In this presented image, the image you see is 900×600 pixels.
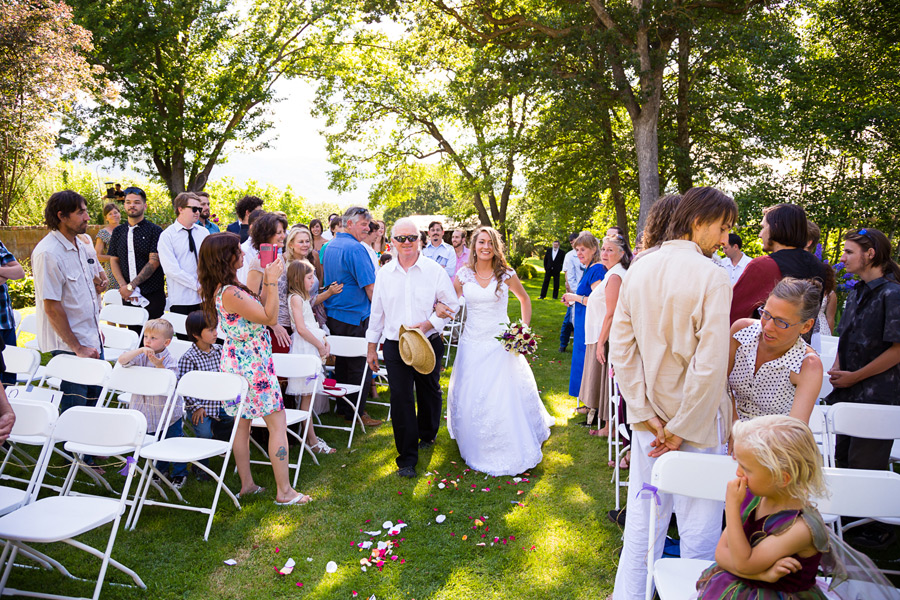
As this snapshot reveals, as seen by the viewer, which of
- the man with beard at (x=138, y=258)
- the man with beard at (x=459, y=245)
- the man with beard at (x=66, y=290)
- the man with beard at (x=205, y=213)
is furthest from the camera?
the man with beard at (x=459, y=245)

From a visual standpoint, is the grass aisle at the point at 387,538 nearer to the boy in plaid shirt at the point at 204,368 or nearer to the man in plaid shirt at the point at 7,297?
the boy in plaid shirt at the point at 204,368

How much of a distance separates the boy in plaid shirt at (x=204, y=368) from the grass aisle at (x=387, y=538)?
0.43 metres

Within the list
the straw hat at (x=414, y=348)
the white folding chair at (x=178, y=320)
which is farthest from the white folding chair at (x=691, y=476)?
the white folding chair at (x=178, y=320)

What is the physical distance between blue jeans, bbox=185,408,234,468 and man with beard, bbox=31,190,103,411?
840 millimetres

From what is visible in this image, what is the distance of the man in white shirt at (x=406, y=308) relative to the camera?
16.0 feet

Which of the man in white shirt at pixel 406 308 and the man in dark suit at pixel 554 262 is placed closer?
the man in white shirt at pixel 406 308

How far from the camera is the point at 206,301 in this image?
410 cm

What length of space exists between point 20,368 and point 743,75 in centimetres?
1421

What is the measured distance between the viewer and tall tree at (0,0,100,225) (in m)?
10.4

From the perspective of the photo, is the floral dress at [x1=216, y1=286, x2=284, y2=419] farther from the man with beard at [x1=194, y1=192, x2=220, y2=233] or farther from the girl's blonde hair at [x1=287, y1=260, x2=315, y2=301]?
the man with beard at [x1=194, y1=192, x2=220, y2=233]

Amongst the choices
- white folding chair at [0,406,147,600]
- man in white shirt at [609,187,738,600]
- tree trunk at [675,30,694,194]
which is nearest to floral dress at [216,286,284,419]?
white folding chair at [0,406,147,600]

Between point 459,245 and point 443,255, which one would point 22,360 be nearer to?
point 443,255

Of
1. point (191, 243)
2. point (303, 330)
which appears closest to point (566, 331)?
point (303, 330)

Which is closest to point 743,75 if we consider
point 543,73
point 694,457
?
point 543,73
